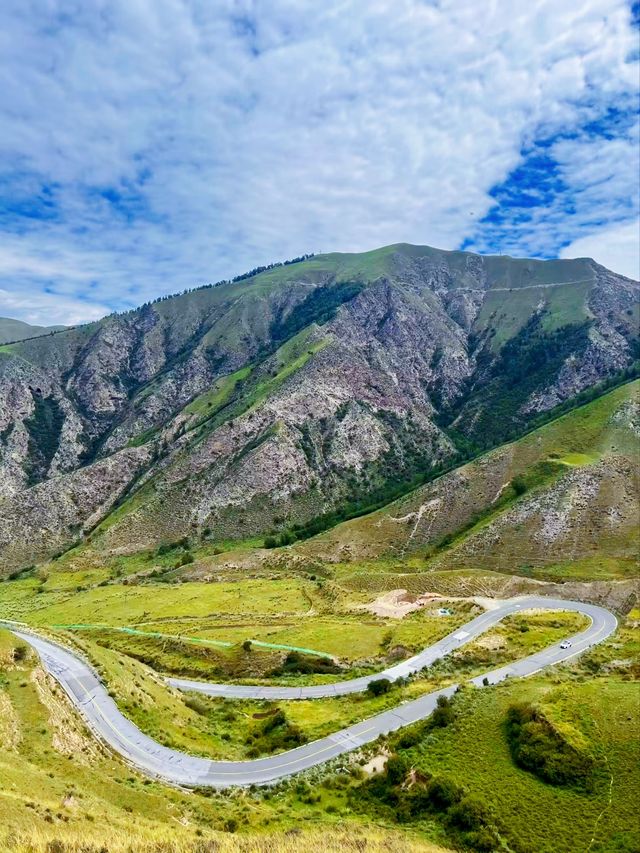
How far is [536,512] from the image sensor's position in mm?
111125

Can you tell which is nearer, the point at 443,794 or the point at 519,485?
the point at 443,794

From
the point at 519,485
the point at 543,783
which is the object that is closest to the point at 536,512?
the point at 519,485

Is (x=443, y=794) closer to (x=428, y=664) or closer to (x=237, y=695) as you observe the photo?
(x=428, y=664)

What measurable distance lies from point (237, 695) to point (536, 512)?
257 feet

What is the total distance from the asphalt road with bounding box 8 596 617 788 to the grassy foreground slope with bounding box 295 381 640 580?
38.6 meters

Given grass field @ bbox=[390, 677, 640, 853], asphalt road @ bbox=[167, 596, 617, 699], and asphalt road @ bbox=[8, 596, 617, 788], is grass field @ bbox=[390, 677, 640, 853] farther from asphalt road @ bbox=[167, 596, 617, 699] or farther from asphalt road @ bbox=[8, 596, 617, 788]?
asphalt road @ bbox=[167, 596, 617, 699]

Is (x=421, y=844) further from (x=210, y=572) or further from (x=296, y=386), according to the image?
(x=296, y=386)

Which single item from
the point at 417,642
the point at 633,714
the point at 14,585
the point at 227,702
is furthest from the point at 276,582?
the point at 633,714

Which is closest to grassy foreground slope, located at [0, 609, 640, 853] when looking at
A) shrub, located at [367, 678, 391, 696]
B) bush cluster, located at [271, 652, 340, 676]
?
shrub, located at [367, 678, 391, 696]

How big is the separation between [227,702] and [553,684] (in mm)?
31825

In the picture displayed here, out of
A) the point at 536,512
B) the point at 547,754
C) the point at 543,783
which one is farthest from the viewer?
the point at 536,512

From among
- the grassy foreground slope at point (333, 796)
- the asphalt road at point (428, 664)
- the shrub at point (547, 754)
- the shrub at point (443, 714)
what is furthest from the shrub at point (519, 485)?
the shrub at point (547, 754)

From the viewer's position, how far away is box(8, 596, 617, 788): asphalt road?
3472 centimetres

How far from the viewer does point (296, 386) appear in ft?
632
